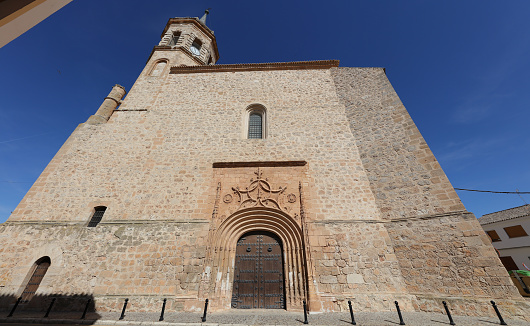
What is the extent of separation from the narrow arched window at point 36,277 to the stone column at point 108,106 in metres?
5.66

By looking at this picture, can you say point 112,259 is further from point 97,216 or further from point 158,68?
point 158,68

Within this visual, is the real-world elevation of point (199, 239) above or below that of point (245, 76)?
below

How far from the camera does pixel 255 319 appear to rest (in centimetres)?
502

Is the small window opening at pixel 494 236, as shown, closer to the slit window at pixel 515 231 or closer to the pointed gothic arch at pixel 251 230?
the slit window at pixel 515 231

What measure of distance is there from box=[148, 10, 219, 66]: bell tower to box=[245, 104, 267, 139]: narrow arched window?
20.7ft

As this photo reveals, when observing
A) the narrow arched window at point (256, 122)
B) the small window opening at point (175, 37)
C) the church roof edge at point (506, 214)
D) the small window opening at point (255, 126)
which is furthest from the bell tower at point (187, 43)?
the church roof edge at point (506, 214)

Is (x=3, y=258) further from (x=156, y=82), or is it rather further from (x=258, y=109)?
(x=258, y=109)

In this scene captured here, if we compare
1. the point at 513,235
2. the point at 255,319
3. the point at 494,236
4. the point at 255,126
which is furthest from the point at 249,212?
the point at 494,236

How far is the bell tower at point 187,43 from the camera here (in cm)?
1316

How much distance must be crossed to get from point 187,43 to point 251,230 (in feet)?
44.4

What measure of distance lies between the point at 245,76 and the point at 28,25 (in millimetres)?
9982

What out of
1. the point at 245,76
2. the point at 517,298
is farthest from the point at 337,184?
the point at 245,76

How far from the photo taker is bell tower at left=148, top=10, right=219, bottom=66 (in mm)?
13164

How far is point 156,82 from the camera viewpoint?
1131cm
